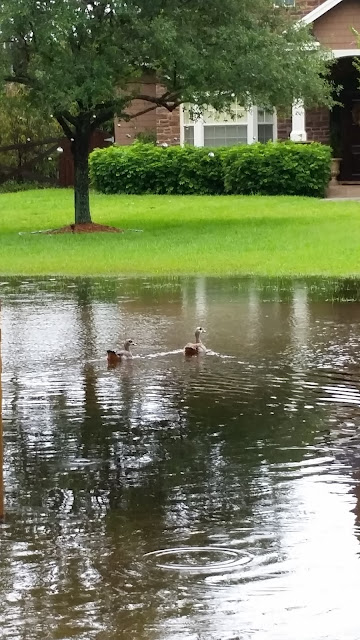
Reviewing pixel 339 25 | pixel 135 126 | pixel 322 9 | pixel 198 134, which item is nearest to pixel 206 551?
pixel 322 9

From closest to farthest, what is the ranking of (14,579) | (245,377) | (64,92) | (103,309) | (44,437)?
(14,579) → (44,437) → (245,377) → (103,309) → (64,92)

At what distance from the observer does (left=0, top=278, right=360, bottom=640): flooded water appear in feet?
18.6

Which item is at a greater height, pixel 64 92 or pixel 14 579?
pixel 64 92

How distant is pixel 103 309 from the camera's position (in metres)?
15.8

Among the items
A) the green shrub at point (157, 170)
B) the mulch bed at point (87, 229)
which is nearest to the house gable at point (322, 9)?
the green shrub at point (157, 170)

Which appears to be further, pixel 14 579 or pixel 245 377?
pixel 245 377

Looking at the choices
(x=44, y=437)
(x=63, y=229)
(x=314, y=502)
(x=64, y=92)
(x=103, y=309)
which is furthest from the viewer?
(x=63, y=229)

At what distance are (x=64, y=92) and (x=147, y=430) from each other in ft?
48.2

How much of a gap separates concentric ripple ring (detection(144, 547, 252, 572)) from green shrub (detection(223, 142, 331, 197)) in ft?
83.0

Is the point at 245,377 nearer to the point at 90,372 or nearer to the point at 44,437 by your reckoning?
the point at 90,372

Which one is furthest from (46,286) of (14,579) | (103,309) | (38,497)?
(14,579)

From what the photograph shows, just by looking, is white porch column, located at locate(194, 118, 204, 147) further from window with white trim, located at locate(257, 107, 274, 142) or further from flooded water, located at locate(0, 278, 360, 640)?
flooded water, located at locate(0, 278, 360, 640)

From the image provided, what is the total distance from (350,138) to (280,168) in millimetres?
4505

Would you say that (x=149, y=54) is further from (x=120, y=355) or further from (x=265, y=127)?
(x=120, y=355)
